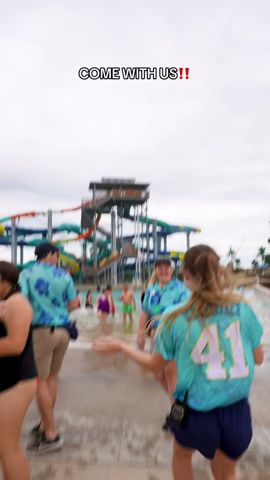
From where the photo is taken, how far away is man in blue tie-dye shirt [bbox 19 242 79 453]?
3361 millimetres

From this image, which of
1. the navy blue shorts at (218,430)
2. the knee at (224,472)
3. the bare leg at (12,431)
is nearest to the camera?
the navy blue shorts at (218,430)

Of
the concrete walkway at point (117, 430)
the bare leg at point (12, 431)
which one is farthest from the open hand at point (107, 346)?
the concrete walkway at point (117, 430)

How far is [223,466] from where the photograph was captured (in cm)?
202

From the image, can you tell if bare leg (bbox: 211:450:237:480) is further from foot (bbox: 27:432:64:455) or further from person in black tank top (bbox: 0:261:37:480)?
foot (bbox: 27:432:64:455)

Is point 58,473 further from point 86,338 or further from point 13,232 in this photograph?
point 13,232

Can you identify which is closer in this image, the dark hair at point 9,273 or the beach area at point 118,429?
the dark hair at point 9,273

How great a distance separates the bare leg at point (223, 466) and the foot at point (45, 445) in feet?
5.45

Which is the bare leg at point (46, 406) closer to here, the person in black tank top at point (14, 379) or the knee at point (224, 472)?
the person in black tank top at point (14, 379)

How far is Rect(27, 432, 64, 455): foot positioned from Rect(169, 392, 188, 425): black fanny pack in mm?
1719

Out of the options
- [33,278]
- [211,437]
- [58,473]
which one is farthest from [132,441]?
Result: [211,437]

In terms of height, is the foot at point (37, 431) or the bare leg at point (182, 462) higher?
the bare leg at point (182, 462)

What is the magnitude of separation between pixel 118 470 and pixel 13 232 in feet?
152

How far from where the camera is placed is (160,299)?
4164 mm

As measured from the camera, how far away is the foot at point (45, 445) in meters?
3.26
